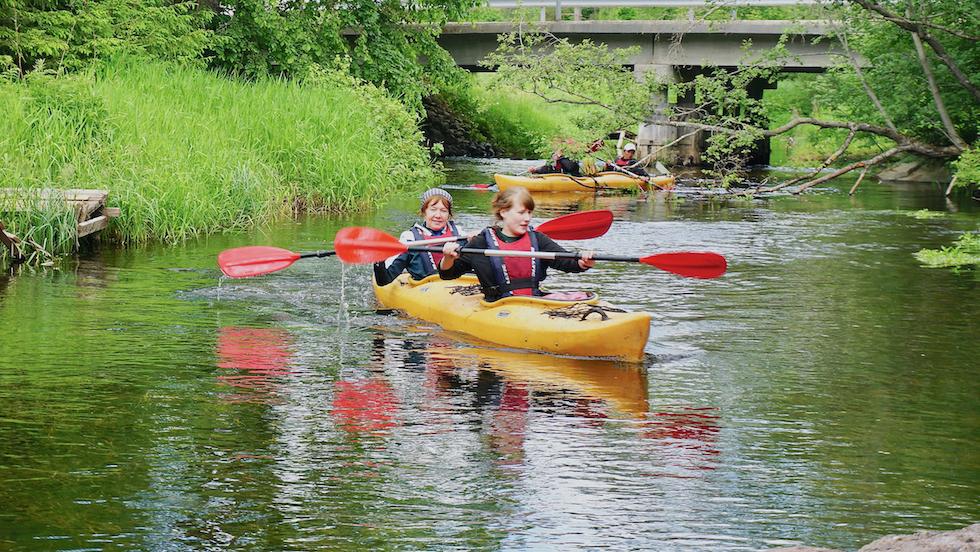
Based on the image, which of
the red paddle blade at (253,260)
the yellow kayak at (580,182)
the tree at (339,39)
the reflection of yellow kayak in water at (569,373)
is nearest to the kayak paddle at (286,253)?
the red paddle blade at (253,260)

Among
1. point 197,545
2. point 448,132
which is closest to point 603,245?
point 197,545

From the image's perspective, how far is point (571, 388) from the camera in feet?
23.3

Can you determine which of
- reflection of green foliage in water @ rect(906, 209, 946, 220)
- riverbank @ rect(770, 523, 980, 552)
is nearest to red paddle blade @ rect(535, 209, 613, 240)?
riverbank @ rect(770, 523, 980, 552)

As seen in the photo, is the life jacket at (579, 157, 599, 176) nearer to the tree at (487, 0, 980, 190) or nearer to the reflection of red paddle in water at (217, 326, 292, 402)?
the tree at (487, 0, 980, 190)

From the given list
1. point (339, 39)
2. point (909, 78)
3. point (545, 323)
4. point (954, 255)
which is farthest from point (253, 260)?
point (339, 39)

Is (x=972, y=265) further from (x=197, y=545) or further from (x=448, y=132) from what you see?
(x=448, y=132)

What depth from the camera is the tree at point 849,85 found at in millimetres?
14016

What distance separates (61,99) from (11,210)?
2.51 metres

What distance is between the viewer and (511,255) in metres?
8.08

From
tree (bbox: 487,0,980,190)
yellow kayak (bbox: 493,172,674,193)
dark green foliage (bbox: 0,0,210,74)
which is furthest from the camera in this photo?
yellow kayak (bbox: 493,172,674,193)

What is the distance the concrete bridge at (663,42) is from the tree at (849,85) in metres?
4.45

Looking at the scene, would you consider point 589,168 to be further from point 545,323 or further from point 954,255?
point 545,323

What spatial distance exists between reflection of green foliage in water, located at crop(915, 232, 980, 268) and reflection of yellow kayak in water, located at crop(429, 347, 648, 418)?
5.93 metres

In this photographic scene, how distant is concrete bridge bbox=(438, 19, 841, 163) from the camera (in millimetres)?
25875
